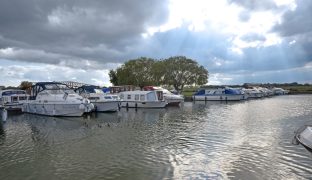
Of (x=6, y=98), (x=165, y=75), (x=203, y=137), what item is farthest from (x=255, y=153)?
(x=165, y=75)

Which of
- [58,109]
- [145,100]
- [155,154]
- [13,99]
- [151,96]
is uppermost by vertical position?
[151,96]

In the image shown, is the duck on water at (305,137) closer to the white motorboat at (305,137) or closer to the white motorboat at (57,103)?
the white motorboat at (305,137)

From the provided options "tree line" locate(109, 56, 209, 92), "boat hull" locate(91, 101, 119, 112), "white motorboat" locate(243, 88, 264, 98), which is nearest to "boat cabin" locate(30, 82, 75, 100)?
"boat hull" locate(91, 101, 119, 112)

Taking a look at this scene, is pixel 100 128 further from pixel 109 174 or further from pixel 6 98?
pixel 6 98

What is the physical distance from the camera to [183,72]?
102 metres

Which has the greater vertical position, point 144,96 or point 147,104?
point 144,96

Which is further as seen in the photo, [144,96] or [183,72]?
[183,72]

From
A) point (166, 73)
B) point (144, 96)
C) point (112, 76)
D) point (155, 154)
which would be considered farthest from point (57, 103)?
point (112, 76)

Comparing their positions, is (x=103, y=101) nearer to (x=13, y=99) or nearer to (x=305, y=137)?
(x=13, y=99)

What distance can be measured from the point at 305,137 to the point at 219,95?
2418 inches

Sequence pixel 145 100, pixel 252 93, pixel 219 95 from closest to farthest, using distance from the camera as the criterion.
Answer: pixel 145 100 < pixel 219 95 < pixel 252 93

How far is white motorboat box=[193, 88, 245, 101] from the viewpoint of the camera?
77125 millimetres

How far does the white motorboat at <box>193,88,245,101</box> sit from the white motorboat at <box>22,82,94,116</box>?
1591 inches

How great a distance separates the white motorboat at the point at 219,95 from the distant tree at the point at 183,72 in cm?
2173
